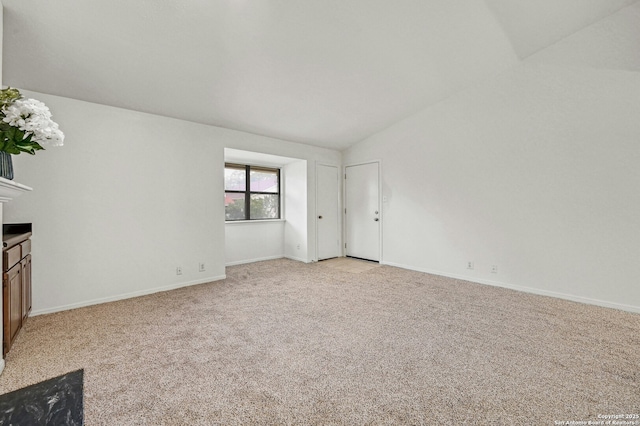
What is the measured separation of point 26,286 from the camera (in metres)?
2.62

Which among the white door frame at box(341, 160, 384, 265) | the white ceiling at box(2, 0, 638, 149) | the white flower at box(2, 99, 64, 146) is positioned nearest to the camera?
the white flower at box(2, 99, 64, 146)

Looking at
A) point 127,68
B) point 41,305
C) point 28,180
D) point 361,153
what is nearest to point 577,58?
point 361,153

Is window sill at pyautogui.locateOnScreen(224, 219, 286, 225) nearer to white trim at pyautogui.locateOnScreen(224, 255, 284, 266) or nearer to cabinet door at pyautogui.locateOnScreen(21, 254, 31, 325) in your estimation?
white trim at pyautogui.locateOnScreen(224, 255, 284, 266)

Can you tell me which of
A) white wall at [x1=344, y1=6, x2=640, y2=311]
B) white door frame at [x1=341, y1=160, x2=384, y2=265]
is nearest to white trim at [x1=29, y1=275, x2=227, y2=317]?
white door frame at [x1=341, y1=160, x2=384, y2=265]

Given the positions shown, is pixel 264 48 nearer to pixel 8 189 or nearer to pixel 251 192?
pixel 8 189

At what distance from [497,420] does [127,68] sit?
4.12 meters

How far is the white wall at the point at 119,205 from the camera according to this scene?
299 centimetres

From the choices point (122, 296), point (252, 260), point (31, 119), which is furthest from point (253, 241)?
point (31, 119)

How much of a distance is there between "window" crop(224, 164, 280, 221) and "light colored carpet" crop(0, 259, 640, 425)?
8.16 ft

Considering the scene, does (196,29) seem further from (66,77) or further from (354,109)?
(354,109)

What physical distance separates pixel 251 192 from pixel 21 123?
169 inches

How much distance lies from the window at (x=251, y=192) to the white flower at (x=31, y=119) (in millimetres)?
3688

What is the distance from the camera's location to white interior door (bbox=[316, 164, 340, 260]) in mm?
5727

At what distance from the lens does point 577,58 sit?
3.31 metres
